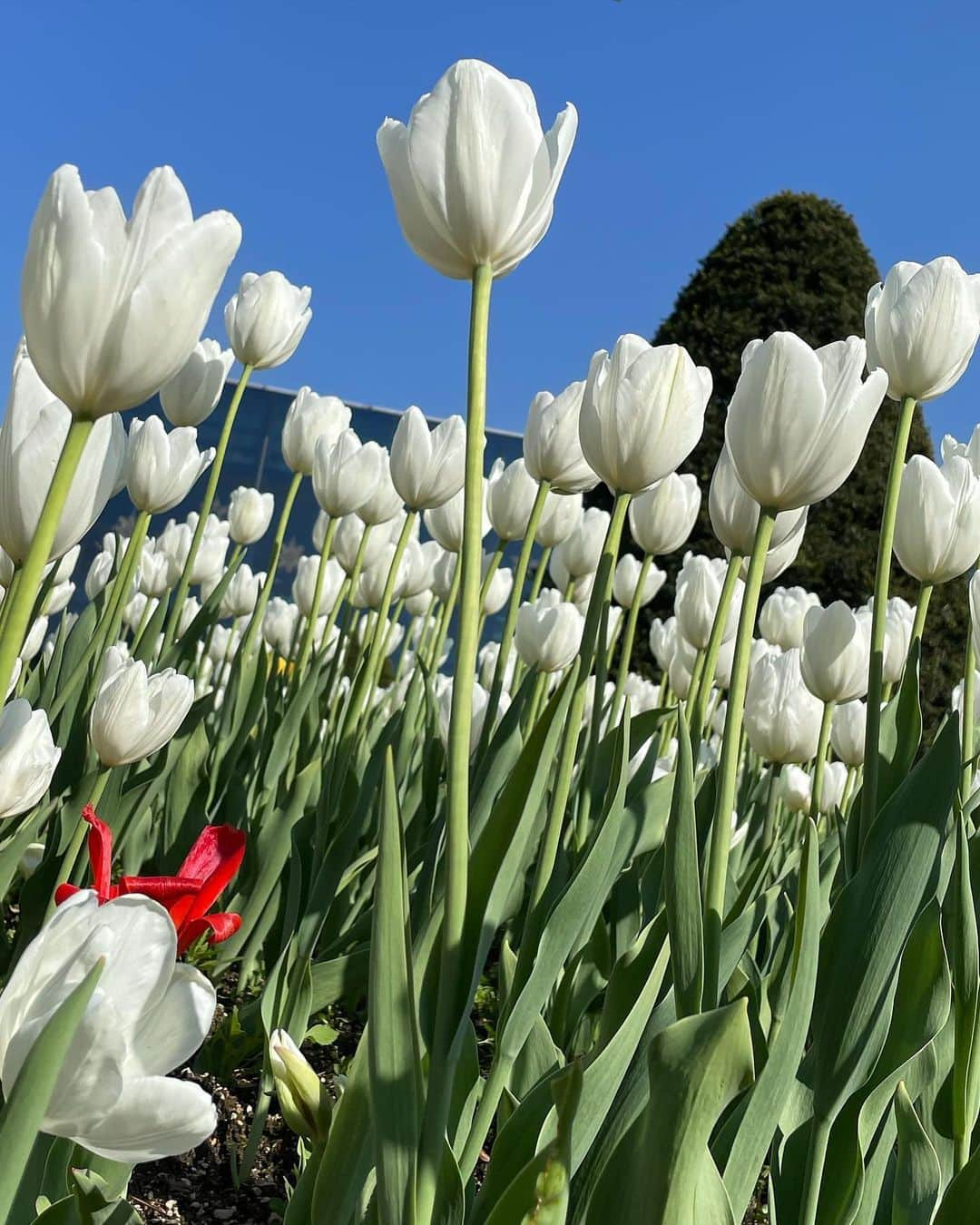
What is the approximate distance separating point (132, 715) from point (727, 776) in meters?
0.73

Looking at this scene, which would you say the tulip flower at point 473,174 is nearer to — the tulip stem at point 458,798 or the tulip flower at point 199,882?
the tulip stem at point 458,798

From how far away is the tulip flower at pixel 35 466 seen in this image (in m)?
0.83

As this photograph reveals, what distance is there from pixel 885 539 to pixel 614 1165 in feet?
2.24

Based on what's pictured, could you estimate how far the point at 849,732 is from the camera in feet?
→ 8.31

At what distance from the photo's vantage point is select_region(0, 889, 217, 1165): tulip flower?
0.64 metres

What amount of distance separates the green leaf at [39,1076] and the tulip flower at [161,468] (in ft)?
5.15

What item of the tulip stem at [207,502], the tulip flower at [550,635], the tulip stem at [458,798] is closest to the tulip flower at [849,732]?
the tulip flower at [550,635]

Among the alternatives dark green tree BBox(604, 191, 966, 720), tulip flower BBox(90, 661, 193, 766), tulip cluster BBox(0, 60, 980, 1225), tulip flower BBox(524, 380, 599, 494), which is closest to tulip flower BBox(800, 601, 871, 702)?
tulip cluster BBox(0, 60, 980, 1225)

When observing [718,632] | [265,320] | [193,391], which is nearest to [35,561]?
[718,632]

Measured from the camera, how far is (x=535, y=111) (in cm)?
91

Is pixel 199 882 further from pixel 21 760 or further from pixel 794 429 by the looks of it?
pixel 794 429

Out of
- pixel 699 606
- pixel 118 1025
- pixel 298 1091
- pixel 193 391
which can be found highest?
pixel 193 391

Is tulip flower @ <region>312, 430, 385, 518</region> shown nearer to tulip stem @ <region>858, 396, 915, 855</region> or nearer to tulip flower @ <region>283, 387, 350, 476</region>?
tulip flower @ <region>283, 387, 350, 476</region>

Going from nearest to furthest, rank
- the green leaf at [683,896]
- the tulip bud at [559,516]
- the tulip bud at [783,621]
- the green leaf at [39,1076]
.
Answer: the green leaf at [39,1076] < the green leaf at [683,896] < the tulip bud at [559,516] < the tulip bud at [783,621]
